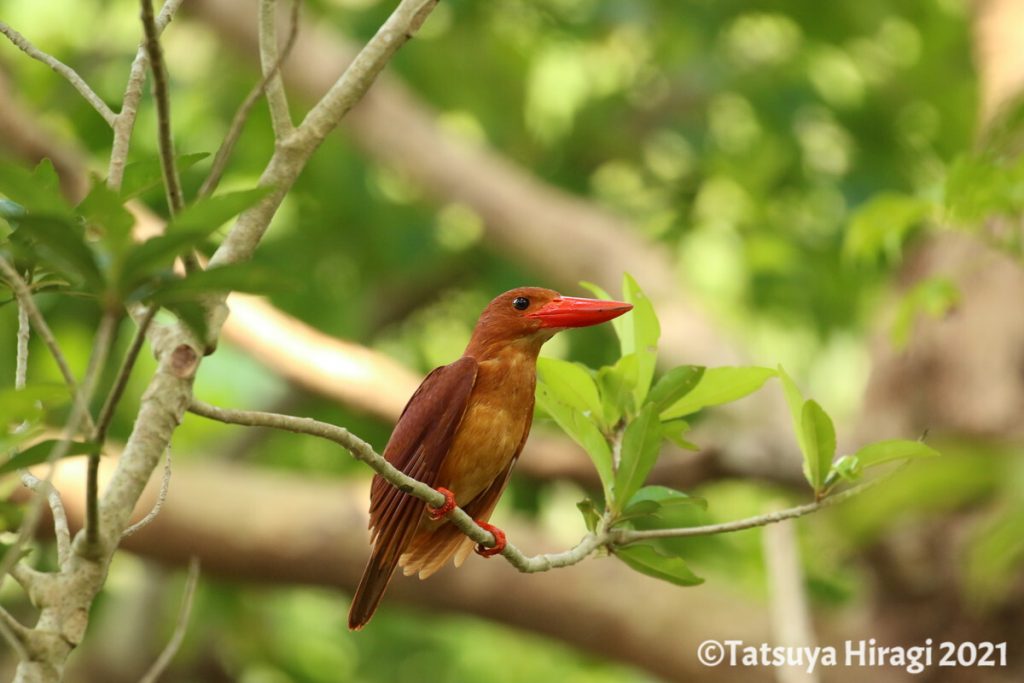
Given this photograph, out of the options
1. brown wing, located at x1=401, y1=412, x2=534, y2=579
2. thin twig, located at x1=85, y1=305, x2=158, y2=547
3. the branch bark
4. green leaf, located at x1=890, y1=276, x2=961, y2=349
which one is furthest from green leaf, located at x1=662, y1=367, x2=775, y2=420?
the branch bark

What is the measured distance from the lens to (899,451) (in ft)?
6.28

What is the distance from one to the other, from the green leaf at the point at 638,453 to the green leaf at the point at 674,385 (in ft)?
0.19

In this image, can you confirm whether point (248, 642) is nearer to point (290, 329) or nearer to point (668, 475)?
point (290, 329)

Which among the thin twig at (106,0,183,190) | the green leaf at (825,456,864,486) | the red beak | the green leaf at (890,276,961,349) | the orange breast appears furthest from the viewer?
the green leaf at (890,276,961,349)

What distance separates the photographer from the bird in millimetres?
2195

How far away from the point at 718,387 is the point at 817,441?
18 centimetres

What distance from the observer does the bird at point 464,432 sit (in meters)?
2.20

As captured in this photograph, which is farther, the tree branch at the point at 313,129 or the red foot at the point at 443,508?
the red foot at the point at 443,508

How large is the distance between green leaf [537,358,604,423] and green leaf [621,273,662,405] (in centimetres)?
7

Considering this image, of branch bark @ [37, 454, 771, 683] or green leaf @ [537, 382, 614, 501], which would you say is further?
branch bark @ [37, 454, 771, 683]

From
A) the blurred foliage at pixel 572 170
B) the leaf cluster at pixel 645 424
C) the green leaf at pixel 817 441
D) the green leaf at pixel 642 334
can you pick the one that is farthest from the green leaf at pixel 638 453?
the blurred foliage at pixel 572 170

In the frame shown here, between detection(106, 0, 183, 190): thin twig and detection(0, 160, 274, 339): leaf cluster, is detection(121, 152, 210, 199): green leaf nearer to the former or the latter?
detection(106, 0, 183, 190): thin twig

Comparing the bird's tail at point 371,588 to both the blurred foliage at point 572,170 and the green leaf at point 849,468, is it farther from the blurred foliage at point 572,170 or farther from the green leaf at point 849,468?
the blurred foliage at point 572,170

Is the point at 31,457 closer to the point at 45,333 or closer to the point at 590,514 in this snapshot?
the point at 45,333
